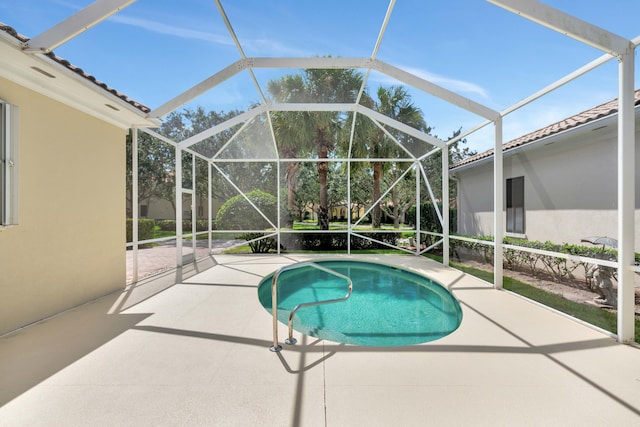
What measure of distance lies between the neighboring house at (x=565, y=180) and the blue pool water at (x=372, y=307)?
5.35 ft

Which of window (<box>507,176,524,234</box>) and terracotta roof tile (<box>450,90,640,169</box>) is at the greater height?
terracotta roof tile (<box>450,90,640,169</box>)

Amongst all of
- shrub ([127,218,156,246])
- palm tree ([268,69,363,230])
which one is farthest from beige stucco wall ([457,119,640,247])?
shrub ([127,218,156,246])

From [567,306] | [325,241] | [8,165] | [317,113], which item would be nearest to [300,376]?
[8,165]

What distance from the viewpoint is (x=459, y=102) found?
498 cm

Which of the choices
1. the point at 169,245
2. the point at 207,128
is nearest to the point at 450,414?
the point at 207,128

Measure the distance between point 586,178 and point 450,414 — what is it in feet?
10.7

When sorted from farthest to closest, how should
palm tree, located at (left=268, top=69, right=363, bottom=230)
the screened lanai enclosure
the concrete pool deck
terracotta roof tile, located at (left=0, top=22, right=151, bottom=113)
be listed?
palm tree, located at (left=268, top=69, right=363, bottom=230)
the screened lanai enclosure
terracotta roof tile, located at (left=0, top=22, right=151, bottom=113)
the concrete pool deck

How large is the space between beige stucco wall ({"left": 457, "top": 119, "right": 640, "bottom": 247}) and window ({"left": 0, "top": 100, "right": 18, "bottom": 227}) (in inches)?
245

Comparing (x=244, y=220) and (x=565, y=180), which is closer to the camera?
(x=565, y=180)

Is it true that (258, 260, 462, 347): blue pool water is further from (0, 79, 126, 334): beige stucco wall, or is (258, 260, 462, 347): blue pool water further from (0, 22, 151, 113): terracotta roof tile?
(0, 22, 151, 113): terracotta roof tile

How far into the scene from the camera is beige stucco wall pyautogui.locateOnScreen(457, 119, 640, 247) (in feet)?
10.2

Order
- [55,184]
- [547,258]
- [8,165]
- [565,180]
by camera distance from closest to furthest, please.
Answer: [8,165] → [55,184] → [565,180] → [547,258]

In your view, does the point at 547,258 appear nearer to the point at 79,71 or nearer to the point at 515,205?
the point at 515,205

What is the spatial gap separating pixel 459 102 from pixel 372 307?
3.84 meters
